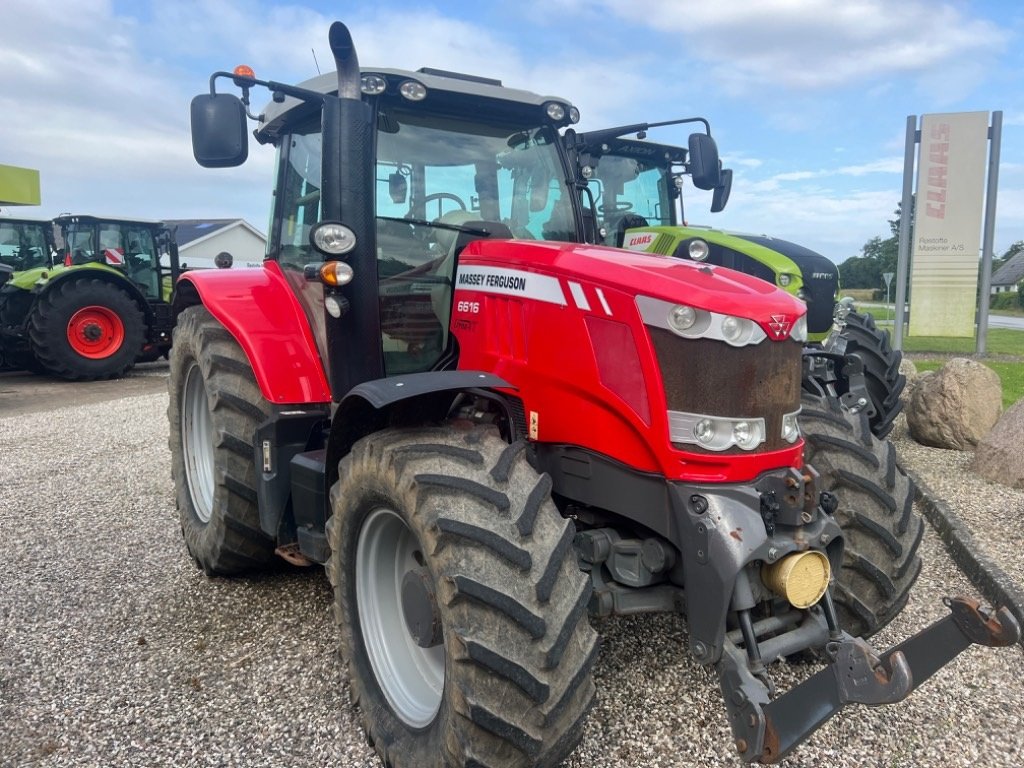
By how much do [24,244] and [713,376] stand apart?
15.1 m

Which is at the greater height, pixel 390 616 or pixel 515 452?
pixel 515 452

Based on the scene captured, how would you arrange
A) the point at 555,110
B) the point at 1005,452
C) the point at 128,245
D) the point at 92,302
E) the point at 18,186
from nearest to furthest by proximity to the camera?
the point at 555,110
the point at 1005,452
the point at 92,302
the point at 128,245
the point at 18,186

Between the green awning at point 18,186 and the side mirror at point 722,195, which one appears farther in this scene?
the green awning at point 18,186

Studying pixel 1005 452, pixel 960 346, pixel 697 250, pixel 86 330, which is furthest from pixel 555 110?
pixel 960 346

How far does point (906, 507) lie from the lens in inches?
Result: 117

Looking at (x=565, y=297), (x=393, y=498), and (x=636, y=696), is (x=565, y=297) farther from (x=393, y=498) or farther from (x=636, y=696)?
(x=636, y=696)

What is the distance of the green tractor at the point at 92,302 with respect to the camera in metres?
11.8

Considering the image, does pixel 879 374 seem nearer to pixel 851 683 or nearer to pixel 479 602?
pixel 851 683

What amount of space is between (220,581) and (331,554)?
1587mm

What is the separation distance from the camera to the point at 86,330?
1224cm

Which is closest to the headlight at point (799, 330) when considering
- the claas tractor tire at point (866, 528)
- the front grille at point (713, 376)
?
the front grille at point (713, 376)

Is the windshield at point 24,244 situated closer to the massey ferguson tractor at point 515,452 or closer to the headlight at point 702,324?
the massey ferguson tractor at point 515,452

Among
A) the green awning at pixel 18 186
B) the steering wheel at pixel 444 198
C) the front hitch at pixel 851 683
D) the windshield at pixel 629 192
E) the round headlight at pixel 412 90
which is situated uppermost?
the green awning at pixel 18 186

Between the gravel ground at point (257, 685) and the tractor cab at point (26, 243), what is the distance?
11.4 meters
